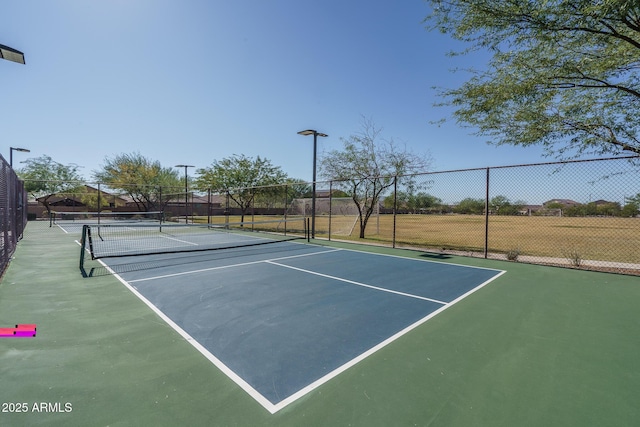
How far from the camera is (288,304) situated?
474 cm

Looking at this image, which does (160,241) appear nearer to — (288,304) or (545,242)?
(288,304)

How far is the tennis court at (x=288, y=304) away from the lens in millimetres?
2934

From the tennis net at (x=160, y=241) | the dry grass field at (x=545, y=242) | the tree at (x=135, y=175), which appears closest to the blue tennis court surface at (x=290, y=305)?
the tennis net at (x=160, y=241)

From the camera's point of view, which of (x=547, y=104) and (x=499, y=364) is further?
(x=547, y=104)

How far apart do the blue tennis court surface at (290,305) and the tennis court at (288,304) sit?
0.01 metres

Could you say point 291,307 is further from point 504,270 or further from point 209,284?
point 504,270

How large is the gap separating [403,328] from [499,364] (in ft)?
3.73

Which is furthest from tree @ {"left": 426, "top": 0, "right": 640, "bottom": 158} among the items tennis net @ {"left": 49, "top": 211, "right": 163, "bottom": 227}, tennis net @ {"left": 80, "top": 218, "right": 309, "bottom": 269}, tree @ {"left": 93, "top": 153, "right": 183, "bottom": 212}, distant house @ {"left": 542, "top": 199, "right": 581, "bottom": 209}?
tree @ {"left": 93, "top": 153, "right": 183, "bottom": 212}

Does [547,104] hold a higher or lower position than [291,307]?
higher

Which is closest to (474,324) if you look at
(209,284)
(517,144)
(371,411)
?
(371,411)

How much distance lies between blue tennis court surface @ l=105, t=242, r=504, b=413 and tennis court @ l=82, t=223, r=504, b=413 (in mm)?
14

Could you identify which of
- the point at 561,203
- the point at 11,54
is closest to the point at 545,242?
the point at 561,203

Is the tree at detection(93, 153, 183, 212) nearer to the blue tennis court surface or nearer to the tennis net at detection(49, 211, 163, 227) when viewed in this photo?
the tennis net at detection(49, 211, 163, 227)

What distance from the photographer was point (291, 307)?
4.60 m
